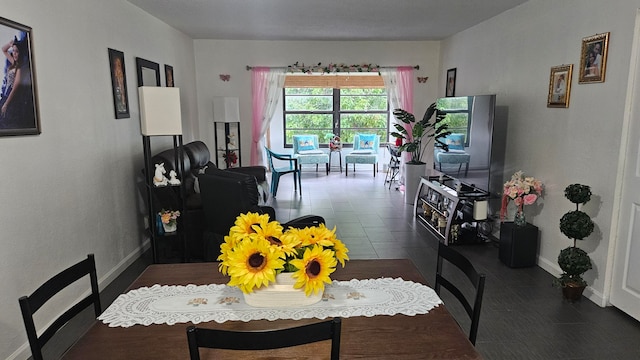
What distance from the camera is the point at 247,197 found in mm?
3430

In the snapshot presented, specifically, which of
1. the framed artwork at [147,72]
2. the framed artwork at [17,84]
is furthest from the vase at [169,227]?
the framed artwork at [147,72]

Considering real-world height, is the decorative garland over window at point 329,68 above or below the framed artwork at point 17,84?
above

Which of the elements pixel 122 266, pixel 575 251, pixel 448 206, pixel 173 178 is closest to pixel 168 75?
pixel 173 178

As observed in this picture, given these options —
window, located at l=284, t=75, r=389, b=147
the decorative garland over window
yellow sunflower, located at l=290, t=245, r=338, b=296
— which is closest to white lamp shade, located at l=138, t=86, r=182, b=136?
yellow sunflower, located at l=290, t=245, r=338, b=296

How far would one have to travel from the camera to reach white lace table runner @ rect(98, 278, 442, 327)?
5.11ft

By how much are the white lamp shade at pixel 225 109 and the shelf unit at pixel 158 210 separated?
282 centimetres

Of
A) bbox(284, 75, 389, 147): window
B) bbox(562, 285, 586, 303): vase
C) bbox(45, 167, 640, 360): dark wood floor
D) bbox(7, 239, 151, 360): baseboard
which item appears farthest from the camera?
bbox(284, 75, 389, 147): window

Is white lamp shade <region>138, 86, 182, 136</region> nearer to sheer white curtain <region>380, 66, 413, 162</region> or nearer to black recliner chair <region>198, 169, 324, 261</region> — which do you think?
black recliner chair <region>198, 169, 324, 261</region>

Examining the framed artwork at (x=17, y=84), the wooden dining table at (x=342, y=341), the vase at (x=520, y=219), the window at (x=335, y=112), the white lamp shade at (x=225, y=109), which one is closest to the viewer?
the wooden dining table at (x=342, y=341)

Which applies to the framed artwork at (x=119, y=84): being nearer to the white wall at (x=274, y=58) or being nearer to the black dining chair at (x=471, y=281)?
the black dining chair at (x=471, y=281)

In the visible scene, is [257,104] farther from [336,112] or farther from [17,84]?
[17,84]

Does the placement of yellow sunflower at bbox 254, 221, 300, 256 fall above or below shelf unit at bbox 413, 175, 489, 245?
above

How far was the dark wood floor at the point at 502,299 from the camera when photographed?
2695 mm

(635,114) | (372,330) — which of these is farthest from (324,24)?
(372,330)
